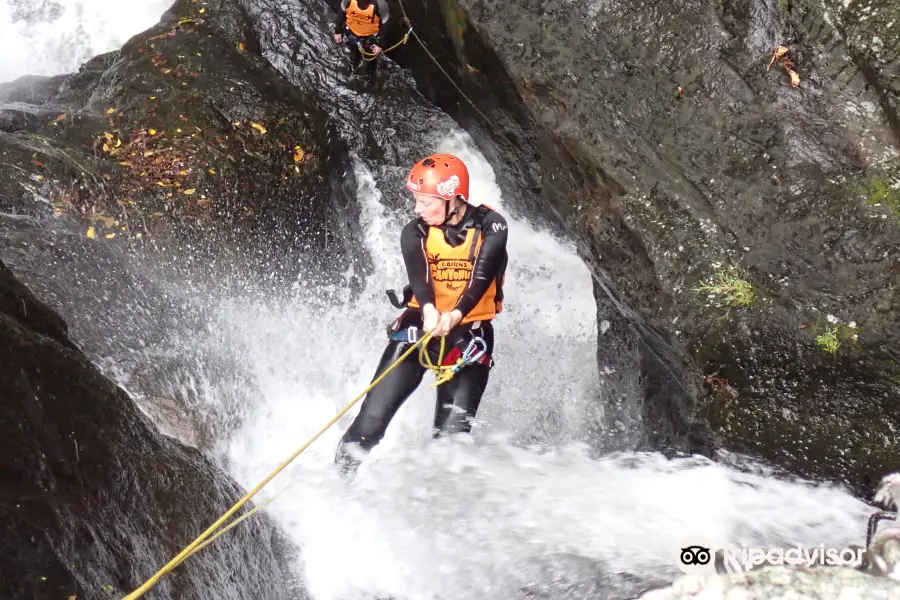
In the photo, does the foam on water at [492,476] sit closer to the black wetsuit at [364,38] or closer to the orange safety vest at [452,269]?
the orange safety vest at [452,269]

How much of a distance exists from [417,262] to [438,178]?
0.56 meters

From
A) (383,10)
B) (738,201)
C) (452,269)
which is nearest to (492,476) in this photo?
(452,269)

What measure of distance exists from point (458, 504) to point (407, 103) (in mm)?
4855

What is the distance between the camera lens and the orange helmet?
4395 mm

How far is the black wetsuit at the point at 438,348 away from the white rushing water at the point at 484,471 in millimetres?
245

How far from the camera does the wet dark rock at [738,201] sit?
12.8 ft

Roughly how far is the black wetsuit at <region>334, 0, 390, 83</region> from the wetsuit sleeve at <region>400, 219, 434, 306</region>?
3.76 metres

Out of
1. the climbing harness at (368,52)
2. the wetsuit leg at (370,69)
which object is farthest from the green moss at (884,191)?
the wetsuit leg at (370,69)

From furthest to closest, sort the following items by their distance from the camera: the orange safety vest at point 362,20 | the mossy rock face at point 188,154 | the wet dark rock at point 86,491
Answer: the orange safety vest at point 362,20, the mossy rock face at point 188,154, the wet dark rock at point 86,491

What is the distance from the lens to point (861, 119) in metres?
4.05

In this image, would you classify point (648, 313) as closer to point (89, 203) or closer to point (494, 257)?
point (494, 257)

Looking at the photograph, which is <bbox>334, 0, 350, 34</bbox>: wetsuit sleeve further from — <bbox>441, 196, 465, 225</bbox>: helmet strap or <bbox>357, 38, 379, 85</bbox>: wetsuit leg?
<bbox>441, 196, 465, 225</bbox>: helmet strap

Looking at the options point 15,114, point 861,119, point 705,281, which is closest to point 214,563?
point 705,281

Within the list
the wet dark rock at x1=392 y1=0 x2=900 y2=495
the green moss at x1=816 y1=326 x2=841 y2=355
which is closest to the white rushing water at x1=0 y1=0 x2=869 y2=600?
the wet dark rock at x1=392 y1=0 x2=900 y2=495
